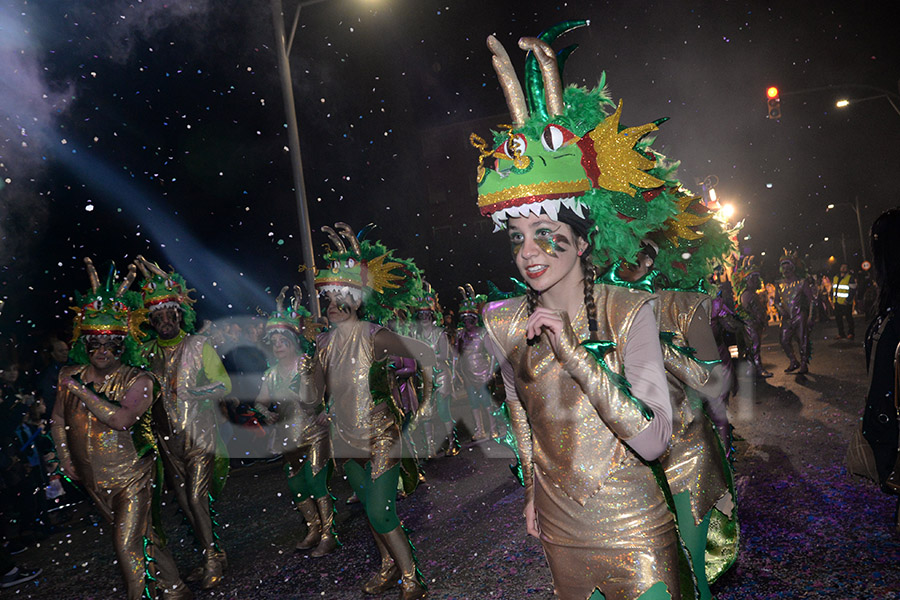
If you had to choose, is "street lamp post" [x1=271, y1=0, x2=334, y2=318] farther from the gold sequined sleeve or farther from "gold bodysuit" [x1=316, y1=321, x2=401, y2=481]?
the gold sequined sleeve

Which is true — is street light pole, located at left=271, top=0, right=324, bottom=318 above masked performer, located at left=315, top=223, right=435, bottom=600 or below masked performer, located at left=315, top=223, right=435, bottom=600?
above

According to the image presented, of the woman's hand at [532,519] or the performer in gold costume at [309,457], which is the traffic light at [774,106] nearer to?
the performer in gold costume at [309,457]

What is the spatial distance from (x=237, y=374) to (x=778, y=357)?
13.5m

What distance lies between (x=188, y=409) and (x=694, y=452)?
4465mm

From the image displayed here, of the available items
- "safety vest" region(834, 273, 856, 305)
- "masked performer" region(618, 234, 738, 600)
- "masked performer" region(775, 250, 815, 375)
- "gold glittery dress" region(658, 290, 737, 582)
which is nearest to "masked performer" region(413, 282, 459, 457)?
"masked performer" region(618, 234, 738, 600)

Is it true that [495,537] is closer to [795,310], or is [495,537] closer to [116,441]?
[116,441]

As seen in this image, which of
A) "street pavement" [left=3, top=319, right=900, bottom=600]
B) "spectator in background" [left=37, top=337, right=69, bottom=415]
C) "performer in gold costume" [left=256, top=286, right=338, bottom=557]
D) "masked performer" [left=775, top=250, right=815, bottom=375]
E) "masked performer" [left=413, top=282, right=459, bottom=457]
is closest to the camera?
"street pavement" [left=3, top=319, right=900, bottom=600]

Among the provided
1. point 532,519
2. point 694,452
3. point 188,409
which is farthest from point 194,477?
point 694,452

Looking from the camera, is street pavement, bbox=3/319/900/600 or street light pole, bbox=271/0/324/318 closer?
street pavement, bbox=3/319/900/600

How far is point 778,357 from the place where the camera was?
1686 cm

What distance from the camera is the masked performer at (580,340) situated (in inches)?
81.6

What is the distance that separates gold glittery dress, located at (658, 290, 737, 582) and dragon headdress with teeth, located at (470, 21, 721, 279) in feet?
3.01

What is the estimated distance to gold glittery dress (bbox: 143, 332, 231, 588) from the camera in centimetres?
566

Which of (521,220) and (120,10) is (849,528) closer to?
(521,220)
